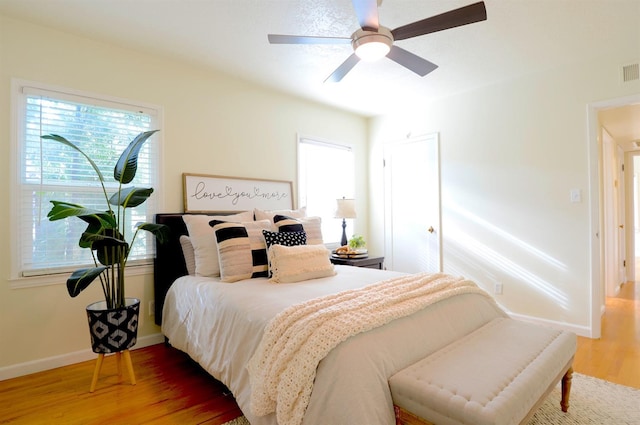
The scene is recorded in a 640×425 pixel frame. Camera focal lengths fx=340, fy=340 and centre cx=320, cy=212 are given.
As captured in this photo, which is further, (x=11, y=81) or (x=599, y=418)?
(x=11, y=81)

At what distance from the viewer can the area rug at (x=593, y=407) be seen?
6.00 ft

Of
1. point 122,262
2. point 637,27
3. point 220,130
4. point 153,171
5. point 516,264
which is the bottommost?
point 516,264

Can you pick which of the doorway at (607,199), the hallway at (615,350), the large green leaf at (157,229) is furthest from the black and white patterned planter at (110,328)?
the doorway at (607,199)

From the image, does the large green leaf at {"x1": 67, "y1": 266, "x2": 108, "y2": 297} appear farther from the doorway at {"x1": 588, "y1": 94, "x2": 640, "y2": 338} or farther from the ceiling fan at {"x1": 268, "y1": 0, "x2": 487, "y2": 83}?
the doorway at {"x1": 588, "y1": 94, "x2": 640, "y2": 338}

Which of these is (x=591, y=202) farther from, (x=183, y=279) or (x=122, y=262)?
(x=122, y=262)

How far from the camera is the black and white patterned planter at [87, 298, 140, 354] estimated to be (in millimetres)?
2174

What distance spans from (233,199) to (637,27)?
12.0ft

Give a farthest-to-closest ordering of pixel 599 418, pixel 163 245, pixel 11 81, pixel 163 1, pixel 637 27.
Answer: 1. pixel 163 245
2. pixel 637 27
3. pixel 11 81
4. pixel 163 1
5. pixel 599 418

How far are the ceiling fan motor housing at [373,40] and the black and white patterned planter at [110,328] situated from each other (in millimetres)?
2215

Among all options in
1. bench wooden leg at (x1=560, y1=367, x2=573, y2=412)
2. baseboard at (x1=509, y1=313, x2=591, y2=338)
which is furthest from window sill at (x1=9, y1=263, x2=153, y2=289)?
baseboard at (x1=509, y1=313, x2=591, y2=338)

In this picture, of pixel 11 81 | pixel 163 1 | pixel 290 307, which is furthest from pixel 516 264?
pixel 11 81

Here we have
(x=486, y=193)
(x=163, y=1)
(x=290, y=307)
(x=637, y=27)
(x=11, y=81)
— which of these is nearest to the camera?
(x=290, y=307)

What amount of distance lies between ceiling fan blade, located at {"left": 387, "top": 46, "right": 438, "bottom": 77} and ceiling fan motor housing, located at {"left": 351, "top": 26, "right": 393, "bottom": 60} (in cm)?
15

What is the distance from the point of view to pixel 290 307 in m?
1.68
